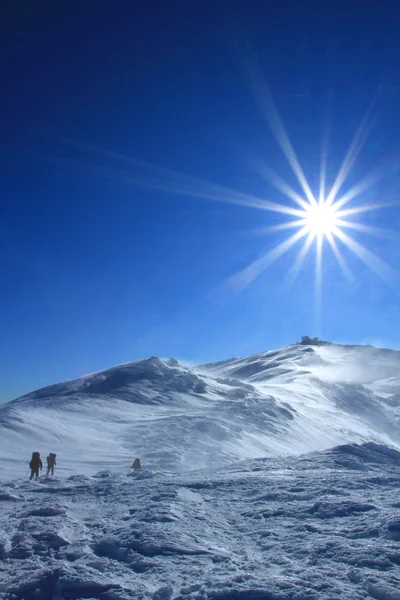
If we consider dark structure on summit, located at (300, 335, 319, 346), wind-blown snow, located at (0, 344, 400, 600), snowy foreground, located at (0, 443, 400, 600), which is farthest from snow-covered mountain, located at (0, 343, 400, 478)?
dark structure on summit, located at (300, 335, 319, 346)

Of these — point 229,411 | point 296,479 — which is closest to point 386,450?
point 296,479

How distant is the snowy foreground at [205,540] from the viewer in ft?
18.7

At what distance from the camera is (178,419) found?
132 feet

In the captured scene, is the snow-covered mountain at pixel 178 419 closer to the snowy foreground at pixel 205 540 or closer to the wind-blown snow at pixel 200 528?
the wind-blown snow at pixel 200 528

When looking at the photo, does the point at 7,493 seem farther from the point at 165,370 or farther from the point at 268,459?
the point at 165,370

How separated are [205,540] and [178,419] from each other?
109ft

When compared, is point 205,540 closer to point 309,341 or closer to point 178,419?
point 178,419

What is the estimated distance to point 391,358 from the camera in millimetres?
113750

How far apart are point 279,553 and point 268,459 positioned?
11421 millimetres

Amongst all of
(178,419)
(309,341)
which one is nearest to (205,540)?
(178,419)

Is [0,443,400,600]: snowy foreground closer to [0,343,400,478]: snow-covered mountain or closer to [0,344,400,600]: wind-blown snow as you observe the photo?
[0,344,400,600]: wind-blown snow

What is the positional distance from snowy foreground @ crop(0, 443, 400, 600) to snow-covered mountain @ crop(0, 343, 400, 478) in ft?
37.1

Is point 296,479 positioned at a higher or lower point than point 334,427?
lower

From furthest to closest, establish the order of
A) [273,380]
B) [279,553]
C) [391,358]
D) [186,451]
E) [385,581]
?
1. [391,358]
2. [273,380]
3. [186,451]
4. [279,553]
5. [385,581]
